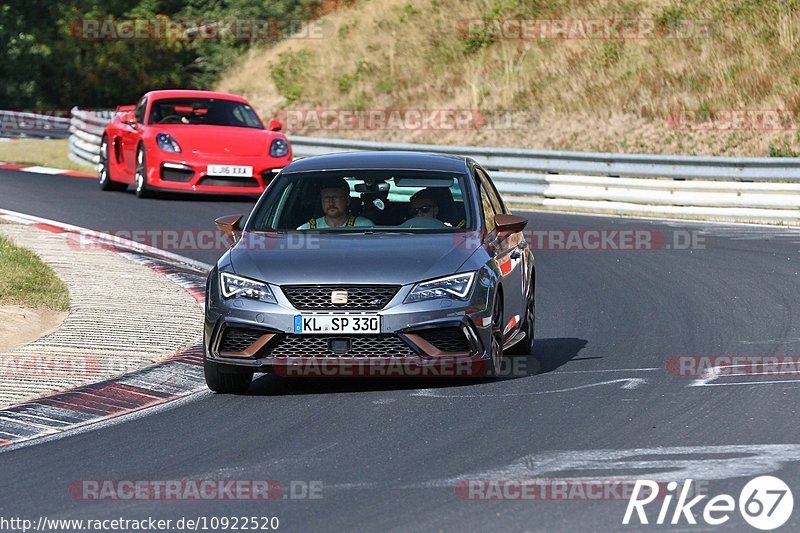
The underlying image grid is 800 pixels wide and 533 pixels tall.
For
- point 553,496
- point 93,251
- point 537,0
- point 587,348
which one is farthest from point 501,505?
point 537,0

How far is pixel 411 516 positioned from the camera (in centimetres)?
608

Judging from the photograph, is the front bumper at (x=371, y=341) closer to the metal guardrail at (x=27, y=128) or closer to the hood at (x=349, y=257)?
the hood at (x=349, y=257)

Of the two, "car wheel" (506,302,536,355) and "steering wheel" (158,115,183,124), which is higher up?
"steering wheel" (158,115,183,124)

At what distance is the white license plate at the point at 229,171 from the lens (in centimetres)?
2098

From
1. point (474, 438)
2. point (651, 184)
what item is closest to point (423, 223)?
point (474, 438)

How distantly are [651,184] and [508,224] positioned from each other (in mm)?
12369

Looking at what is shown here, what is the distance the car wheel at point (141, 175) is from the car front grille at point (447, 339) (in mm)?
13213

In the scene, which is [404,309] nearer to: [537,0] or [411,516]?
[411,516]

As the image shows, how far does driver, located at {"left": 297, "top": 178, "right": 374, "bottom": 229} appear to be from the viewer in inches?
393

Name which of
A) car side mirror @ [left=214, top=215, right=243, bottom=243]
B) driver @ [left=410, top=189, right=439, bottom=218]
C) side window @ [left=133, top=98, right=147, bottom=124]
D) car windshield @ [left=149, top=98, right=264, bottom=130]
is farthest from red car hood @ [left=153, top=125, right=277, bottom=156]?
driver @ [left=410, top=189, right=439, bottom=218]

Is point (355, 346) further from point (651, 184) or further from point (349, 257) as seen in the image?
point (651, 184)

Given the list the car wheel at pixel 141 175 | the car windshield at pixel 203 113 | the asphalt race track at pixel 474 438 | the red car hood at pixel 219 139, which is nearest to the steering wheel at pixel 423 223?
the asphalt race track at pixel 474 438

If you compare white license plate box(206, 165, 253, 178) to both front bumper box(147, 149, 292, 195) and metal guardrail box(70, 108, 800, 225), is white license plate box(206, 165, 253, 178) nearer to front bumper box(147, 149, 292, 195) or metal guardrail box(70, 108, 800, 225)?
front bumper box(147, 149, 292, 195)

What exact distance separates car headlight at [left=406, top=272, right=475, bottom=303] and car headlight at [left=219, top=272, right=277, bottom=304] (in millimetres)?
831
